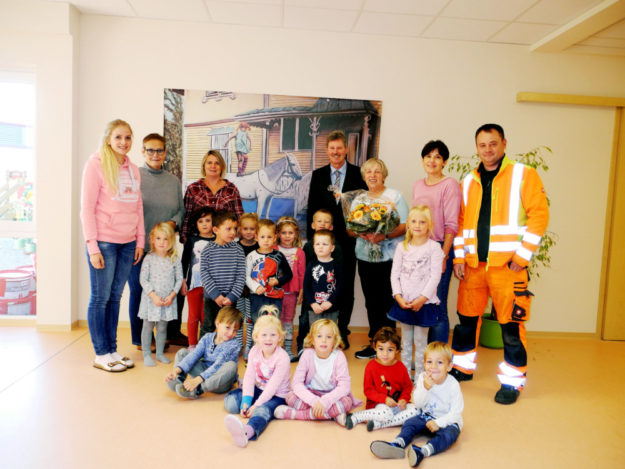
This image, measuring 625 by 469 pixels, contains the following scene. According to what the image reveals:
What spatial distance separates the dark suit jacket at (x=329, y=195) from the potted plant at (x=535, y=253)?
3.21 feet

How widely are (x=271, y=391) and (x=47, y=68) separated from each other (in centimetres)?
343

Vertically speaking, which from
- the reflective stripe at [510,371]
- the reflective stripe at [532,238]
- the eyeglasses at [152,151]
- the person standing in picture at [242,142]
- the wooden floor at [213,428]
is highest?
the person standing in picture at [242,142]

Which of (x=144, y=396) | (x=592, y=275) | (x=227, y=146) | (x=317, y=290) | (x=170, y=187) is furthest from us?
(x=592, y=275)

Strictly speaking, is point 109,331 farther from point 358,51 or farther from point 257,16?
point 358,51

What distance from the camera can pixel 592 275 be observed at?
14.7ft

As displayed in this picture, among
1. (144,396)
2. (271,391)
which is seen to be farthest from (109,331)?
(271,391)

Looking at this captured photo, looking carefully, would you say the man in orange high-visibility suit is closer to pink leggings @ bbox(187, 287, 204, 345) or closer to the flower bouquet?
the flower bouquet

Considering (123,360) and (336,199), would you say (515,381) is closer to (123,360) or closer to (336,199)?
(336,199)

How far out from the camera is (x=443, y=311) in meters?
3.06

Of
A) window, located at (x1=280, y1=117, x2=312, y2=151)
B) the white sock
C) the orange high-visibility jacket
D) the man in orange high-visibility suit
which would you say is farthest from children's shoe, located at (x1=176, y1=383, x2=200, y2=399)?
window, located at (x1=280, y1=117, x2=312, y2=151)

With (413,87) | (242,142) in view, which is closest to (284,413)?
(242,142)

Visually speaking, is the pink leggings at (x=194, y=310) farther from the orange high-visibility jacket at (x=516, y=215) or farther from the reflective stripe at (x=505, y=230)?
the reflective stripe at (x=505, y=230)

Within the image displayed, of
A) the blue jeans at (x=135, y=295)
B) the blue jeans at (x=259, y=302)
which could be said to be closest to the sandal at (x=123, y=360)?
the blue jeans at (x=135, y=295)

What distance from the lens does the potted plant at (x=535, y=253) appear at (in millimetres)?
4082
